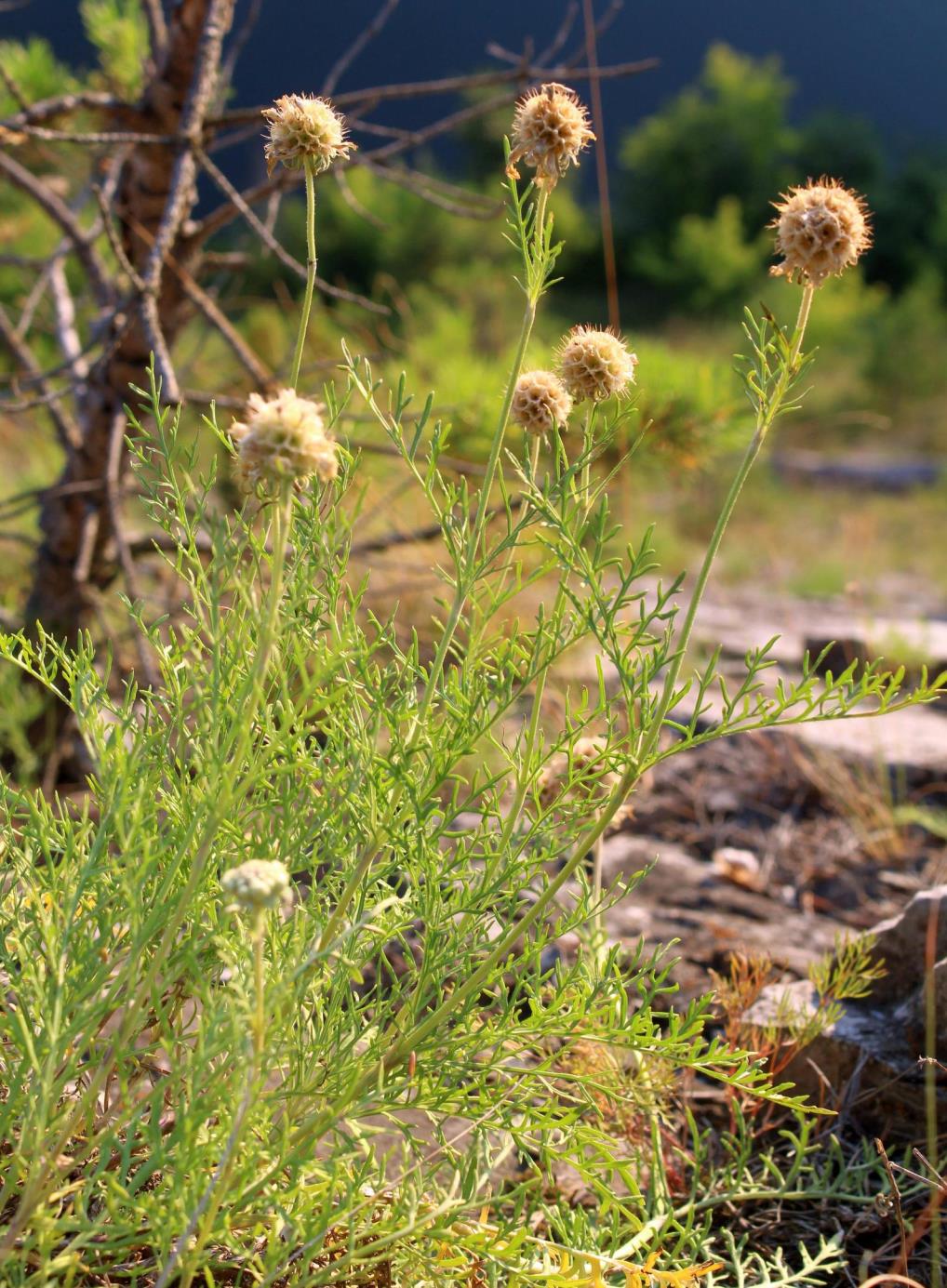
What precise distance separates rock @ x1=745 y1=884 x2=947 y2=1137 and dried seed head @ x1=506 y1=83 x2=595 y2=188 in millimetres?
710

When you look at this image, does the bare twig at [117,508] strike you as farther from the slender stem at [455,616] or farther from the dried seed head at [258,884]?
the dried seed head at [258,884]

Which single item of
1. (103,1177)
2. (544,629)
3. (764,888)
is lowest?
(764,888)

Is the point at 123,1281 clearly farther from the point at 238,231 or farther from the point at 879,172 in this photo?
the point at 879,172

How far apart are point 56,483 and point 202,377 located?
1.99m

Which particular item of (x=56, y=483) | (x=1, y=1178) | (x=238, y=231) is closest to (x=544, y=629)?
(x=1, y=1178)

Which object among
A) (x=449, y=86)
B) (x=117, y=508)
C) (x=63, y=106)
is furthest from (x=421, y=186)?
(x=117, y=508)

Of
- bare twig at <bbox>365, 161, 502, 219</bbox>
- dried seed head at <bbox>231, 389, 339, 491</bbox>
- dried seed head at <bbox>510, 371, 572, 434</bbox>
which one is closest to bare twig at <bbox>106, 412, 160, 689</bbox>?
bare twig at <bbox>365, 161, 502, 219</bbox>

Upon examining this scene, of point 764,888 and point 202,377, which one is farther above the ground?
point 202,377

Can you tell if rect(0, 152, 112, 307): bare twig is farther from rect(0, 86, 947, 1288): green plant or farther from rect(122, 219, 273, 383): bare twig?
rect(0, 86, 947, 1288): green plant

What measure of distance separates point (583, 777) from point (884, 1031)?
599 millimetres

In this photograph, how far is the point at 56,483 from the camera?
1.67 m

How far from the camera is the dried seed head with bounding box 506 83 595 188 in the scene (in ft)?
2.24

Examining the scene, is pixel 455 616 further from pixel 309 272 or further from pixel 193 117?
pixel 193 117

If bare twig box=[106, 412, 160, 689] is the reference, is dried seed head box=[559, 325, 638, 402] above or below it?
above
